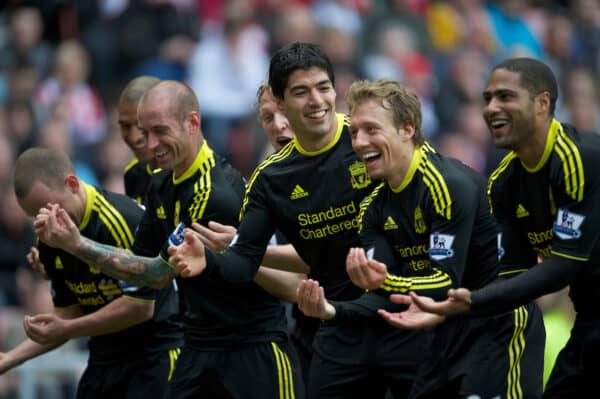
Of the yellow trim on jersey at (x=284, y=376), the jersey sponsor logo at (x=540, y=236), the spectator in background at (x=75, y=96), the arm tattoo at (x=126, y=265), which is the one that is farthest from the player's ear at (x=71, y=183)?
the spectator in background at (x=75, y=96)

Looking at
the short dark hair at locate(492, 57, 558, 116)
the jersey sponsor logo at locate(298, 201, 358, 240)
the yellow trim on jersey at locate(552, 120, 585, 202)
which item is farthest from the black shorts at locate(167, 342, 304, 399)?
the short dark hair at locate(492, 57, 558, 116)

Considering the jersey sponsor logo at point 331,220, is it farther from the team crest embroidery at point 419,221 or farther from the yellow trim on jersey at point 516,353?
the yellow trim on jersey at point 516,353

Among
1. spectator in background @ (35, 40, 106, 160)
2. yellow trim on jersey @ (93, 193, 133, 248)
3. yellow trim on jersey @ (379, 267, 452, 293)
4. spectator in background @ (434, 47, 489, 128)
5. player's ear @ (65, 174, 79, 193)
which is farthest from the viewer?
spectator in background @ (434, 47, 489, 128)

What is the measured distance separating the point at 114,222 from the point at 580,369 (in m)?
2.94

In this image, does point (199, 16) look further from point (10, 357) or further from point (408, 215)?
point (408, 215)

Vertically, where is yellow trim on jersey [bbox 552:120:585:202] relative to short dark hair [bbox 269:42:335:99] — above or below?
below

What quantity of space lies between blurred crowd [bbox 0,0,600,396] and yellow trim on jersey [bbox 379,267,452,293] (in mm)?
5688

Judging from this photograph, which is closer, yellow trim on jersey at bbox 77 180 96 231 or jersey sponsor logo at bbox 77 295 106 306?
yellow trim on jersey at bbox 77 180 96 231

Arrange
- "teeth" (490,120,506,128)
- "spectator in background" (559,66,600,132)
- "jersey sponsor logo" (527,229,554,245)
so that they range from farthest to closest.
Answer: "spectator in background" (559,66,600,132) → "jersey sponsor logo" (527,229,554,245) → "teeth" (490,120,506,128)

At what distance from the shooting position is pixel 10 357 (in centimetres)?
842

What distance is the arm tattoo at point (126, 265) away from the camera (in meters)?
7.46

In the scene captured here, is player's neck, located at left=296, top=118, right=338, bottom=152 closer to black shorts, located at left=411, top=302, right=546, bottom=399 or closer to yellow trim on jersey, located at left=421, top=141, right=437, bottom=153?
yellow trim on jersey, located at left=421, top=141, right=437, bottom=153

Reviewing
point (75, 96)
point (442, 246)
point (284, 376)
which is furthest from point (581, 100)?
point (442, 246)

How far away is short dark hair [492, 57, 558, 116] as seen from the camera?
22.7 feet
